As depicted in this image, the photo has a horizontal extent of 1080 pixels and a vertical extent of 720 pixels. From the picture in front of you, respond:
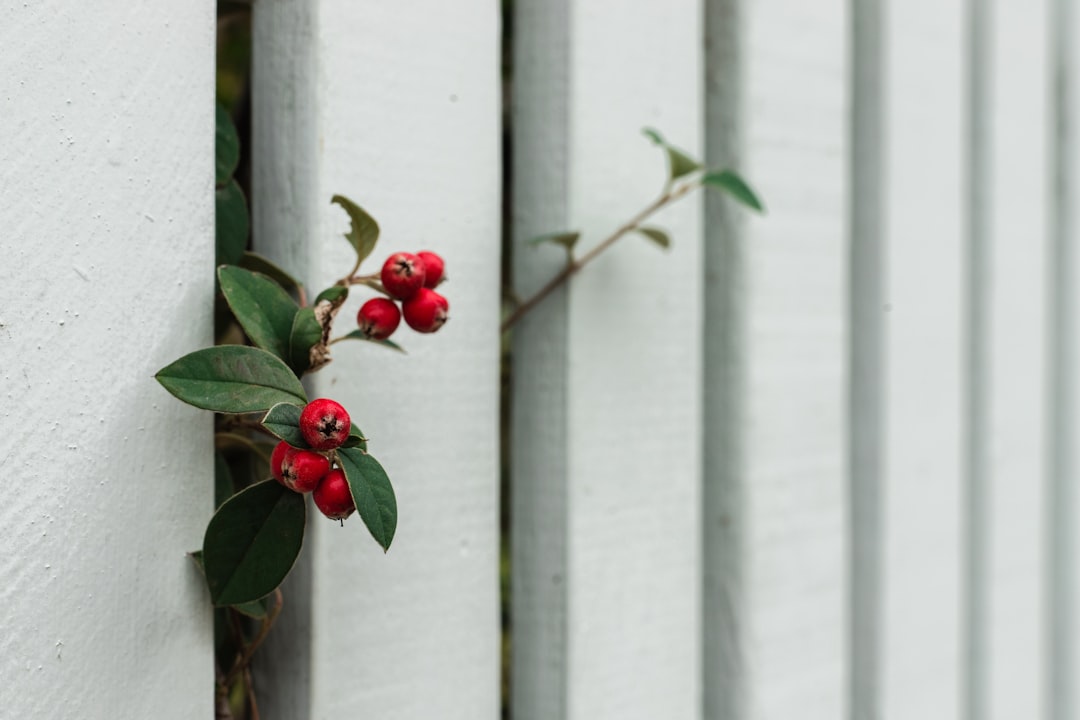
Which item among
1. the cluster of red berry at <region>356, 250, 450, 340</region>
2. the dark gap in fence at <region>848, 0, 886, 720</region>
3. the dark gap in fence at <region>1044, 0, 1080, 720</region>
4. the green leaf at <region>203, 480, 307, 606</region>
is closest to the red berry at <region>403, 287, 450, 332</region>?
the cluster of red berry at <region>356, 250, 450, 340</region>

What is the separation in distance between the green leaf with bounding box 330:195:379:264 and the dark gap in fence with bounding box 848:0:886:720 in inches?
22.0

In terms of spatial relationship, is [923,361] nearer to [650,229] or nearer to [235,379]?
[650,229]

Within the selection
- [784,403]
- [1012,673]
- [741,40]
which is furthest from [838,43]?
[1012,673]

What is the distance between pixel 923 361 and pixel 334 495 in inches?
26.9

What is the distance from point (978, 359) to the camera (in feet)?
3.34

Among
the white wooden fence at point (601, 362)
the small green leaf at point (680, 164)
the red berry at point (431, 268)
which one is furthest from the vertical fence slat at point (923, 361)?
the red berry at point (431, 268)

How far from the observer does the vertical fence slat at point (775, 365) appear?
797mm

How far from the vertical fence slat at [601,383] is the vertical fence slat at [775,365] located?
7cm

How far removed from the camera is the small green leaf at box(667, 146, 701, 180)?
2.13ft

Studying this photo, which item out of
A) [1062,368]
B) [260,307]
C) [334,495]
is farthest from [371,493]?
[1062,368]

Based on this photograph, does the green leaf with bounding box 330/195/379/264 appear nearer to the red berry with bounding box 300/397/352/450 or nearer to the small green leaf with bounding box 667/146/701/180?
the red berry with bounding box 300/397/352/450

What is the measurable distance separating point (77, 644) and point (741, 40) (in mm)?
638

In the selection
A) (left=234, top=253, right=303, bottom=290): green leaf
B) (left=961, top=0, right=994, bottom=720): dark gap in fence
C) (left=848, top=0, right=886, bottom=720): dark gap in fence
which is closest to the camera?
(left=234, top=253, right=303, bottom=290): green leaf

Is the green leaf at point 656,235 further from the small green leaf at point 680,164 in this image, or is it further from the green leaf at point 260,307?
the green leaf at point 260,307
